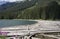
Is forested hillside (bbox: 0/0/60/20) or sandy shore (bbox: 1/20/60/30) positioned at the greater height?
forested hillside (bbox: 0/0/60/20)

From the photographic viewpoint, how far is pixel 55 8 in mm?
2211

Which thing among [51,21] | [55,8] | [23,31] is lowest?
[23,31]

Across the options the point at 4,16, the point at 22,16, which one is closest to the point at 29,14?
the point at 22,16

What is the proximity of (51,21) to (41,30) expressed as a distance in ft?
0.75

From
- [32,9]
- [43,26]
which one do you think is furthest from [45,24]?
[32,9]

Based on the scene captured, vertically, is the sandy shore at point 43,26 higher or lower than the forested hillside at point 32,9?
lower

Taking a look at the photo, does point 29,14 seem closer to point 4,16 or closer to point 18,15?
point 18,15

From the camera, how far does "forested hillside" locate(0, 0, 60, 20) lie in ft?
7.18

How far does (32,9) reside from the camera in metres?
2.20

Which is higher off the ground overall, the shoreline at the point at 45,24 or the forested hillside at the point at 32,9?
the forested hillside at the point at 32,9

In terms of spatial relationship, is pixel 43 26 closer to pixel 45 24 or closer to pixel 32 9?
pixel 45 24

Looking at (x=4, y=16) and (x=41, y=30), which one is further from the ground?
(x=4, y=16)

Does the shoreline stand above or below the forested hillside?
below

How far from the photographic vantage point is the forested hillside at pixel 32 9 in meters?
2.19
